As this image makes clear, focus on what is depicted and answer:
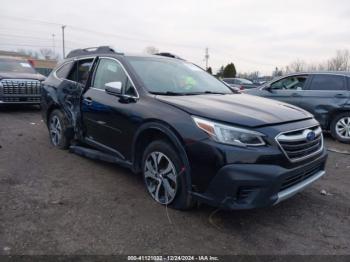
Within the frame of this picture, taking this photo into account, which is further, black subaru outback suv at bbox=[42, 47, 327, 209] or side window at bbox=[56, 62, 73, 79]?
side window at bbox=[56, 62, 73, 79]

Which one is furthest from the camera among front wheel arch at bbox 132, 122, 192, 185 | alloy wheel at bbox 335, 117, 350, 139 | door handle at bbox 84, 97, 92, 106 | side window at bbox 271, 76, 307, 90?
side window at bbox 271, 76, 307, 90

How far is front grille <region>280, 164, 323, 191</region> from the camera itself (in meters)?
3.09

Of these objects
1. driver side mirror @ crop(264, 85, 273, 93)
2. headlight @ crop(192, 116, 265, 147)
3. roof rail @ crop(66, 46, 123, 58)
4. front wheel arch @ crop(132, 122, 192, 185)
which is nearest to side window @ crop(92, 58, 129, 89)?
roof rail @ crop(66, 46, 123, 58)

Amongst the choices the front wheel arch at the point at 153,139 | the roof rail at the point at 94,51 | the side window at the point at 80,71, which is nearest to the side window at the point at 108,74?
the roof rail at the point at 94,51

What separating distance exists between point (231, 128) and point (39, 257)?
197 cm

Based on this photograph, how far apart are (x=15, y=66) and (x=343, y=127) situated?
1018cm

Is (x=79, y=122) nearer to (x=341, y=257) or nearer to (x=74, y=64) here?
(x=74, y=64)

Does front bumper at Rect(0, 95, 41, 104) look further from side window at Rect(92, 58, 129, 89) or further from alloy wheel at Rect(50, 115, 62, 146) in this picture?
side window at Rect(92, 58, 129, 89)

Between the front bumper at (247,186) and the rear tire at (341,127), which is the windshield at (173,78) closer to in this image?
the front bumper at (247,186)

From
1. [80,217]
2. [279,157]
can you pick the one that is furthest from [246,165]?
[80,217]

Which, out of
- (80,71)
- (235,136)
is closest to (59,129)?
(80,71)

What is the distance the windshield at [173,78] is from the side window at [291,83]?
4068 mm

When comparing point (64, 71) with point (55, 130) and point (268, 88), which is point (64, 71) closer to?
point (55, 130)

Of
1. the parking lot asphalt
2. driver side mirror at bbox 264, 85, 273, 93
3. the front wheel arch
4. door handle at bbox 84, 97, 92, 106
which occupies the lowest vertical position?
the parking lot asphalt
